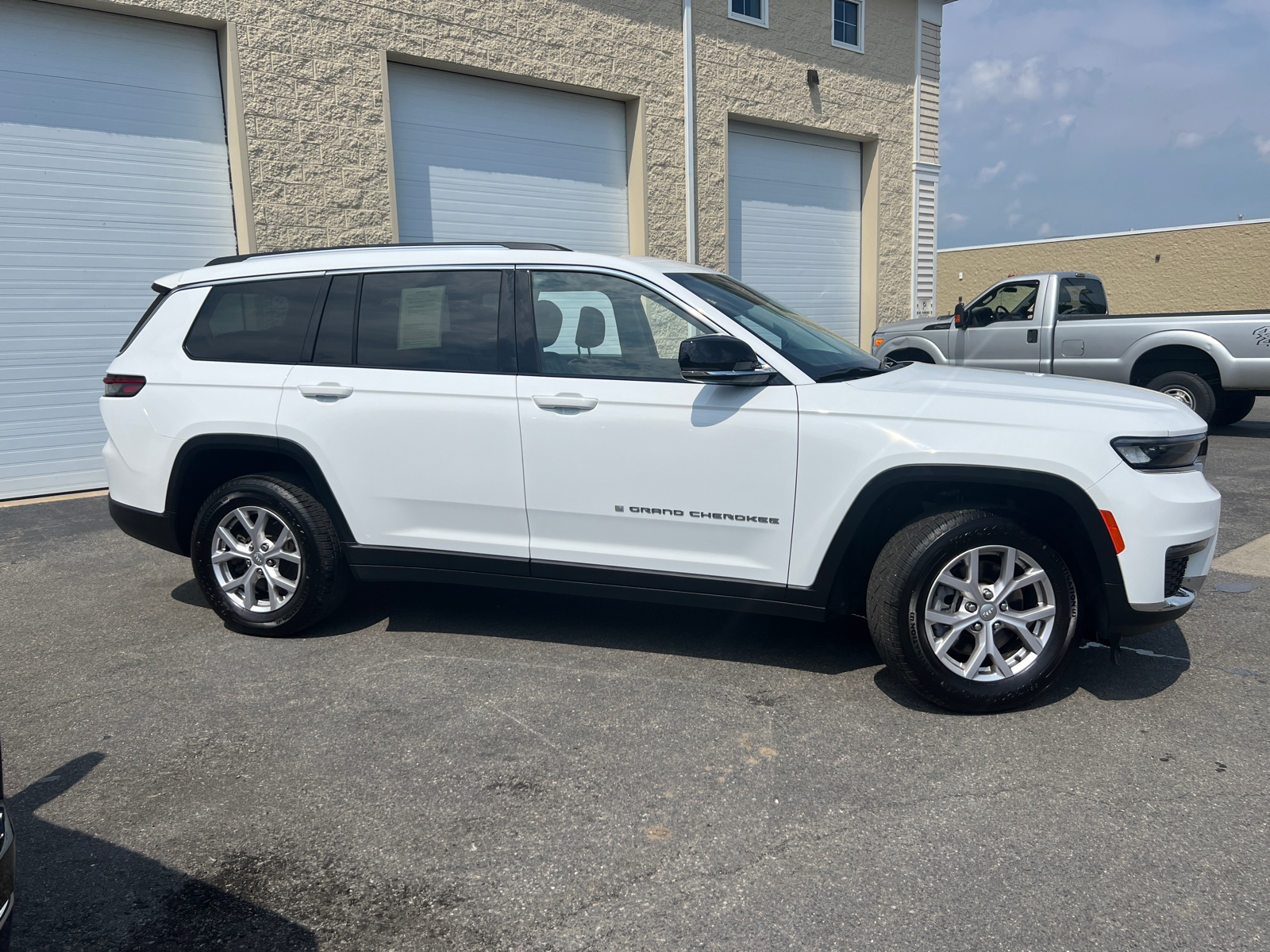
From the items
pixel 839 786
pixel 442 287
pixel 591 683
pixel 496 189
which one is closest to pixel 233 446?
pixel 442 287

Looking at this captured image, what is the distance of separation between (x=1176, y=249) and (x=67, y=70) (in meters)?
28.9

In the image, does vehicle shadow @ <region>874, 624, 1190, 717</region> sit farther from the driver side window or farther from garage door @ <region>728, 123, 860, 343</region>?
garage door @ <region>728, 123, 860, 343</region>

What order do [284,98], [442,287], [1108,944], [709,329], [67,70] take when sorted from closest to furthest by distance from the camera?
[1108,944] < [709,329] < [442,287] < [67,70] < [284,98]

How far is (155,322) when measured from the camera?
4891 millimetres

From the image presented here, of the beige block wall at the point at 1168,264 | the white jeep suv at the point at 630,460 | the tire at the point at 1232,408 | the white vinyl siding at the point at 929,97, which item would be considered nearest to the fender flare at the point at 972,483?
the white jeep suv at the point at 630,460

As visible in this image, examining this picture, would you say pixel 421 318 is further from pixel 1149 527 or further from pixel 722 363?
pixel 1149 527

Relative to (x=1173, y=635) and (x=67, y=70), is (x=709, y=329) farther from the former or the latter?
(x=67, y=70)

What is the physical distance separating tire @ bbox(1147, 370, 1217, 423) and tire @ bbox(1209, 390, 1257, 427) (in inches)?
20.2

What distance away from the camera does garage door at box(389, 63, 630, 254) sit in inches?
416

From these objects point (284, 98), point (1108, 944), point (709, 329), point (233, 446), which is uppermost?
point (284, 98)

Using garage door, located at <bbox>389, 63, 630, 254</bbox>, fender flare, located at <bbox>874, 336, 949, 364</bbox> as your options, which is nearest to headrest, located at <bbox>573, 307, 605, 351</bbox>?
garage door, located at <bbox>389, 63, 630, 254</bbox>

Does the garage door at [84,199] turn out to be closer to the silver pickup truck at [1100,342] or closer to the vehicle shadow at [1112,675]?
the silver pickup truck at [1100,342]

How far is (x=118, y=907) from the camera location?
2.57 metres

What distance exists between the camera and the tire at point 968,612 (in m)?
3.56
